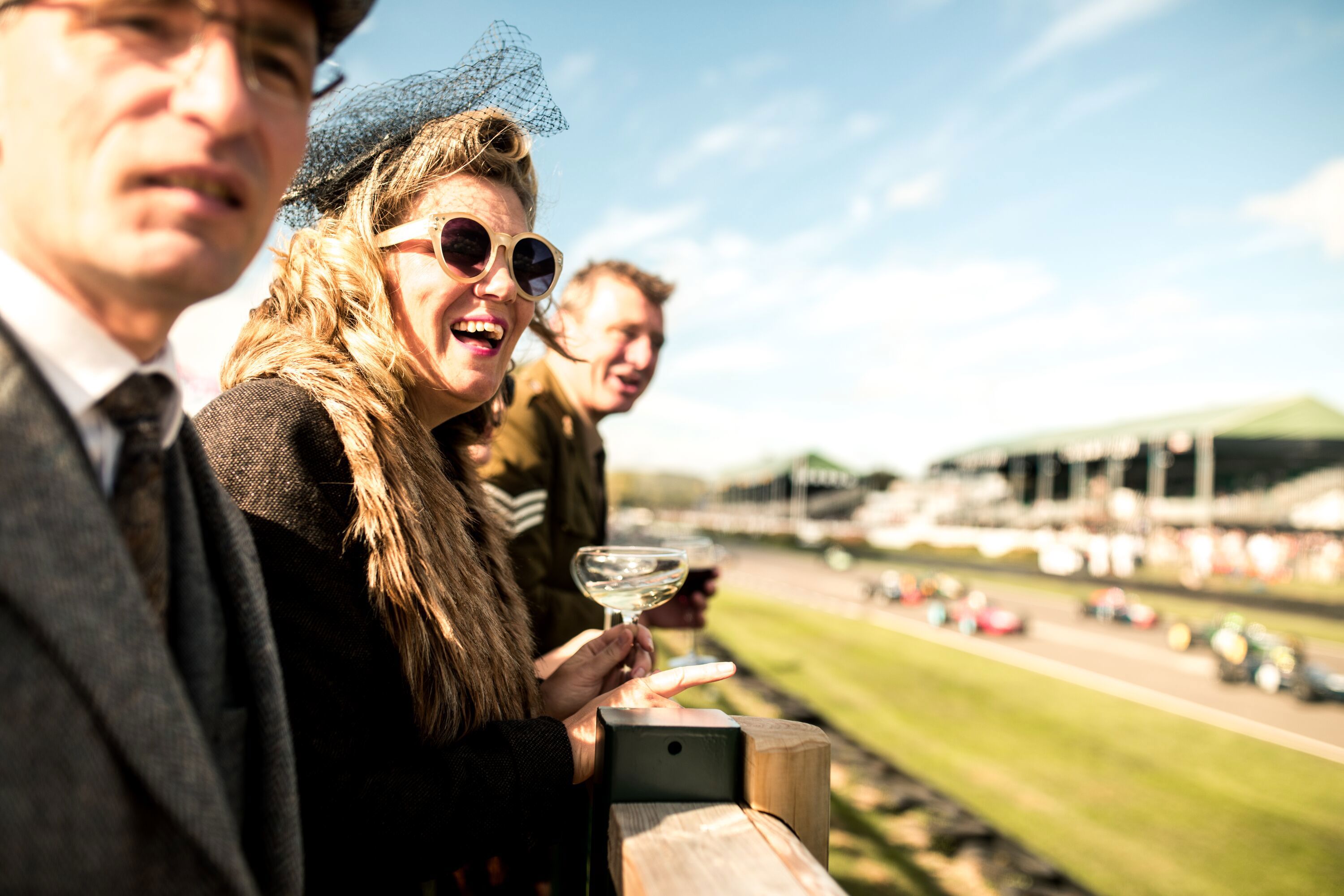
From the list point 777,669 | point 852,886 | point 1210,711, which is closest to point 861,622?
point 777,669

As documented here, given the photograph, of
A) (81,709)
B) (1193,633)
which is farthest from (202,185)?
(1193,633)

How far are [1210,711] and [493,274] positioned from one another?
652 inches

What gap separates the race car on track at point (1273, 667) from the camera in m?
14.4

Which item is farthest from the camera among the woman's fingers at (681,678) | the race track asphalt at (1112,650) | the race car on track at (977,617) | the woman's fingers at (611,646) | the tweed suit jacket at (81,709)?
the race car on track at (977,617)

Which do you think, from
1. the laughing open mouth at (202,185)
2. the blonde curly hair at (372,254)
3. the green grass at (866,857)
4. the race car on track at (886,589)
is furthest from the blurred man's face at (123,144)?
the race car on track at (886,589)

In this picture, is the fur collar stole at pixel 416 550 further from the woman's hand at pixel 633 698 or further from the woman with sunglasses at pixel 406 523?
the woman's hand at pixel 633 698

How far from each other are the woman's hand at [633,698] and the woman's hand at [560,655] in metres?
0.46

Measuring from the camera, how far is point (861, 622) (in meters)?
21.6

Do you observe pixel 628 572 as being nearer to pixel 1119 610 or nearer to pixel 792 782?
pixel 792 782

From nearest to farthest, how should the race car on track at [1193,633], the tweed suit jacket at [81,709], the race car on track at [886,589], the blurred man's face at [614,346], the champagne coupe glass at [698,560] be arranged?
1. the tweed suit jacket at [81,709]
2. the champagne coupe glass at [698,560]
3. the blurred man's face at [614,346]
4. the race car on track at [1193,633]
5. the race car on track at [886,589]

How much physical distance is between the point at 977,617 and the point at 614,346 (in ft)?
63.4

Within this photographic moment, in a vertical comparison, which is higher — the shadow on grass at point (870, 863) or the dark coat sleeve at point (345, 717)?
the dark coat sleeve at point (345, 717)

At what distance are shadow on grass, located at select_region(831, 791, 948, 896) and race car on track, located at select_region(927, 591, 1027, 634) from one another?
1365 centimetres

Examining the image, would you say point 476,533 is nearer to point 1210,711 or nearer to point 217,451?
point 217,451
